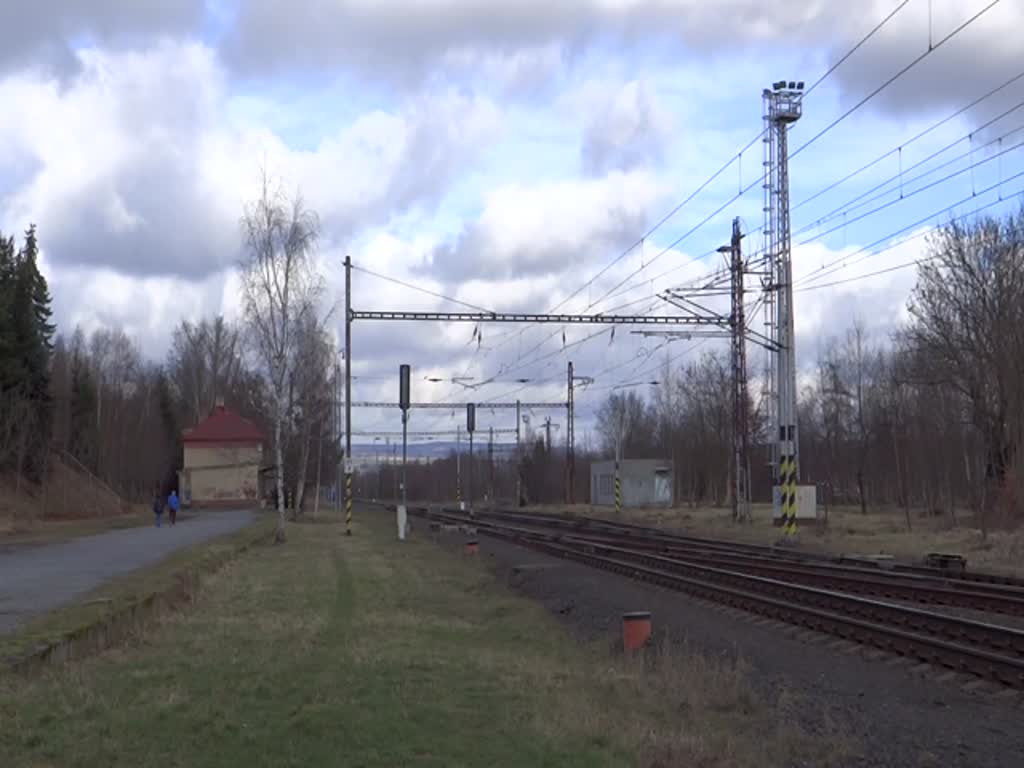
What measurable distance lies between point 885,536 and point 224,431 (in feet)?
205

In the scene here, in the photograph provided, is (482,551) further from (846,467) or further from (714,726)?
(846,467)

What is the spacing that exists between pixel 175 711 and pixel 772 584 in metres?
13.9

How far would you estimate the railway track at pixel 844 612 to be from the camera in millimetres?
13539

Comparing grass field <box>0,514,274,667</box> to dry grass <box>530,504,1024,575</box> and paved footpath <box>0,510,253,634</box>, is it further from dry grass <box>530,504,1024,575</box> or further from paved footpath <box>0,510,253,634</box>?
dry grass <box>530,504,1024,575</box>

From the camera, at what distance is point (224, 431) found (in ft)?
304

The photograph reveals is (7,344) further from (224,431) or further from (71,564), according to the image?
(71,564)

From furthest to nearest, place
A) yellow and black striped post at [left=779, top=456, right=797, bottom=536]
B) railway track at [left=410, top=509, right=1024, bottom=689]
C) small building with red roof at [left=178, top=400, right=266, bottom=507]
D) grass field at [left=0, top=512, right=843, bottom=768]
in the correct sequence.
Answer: small building with red roof at [left=178, top=400, right=266, bottom=507] → yellow and black striped post at [left=779, top=456, right=797, bottom=536] → railway track at [left=410, top=509, right=1024, bottom=689] → grass field at [left=0, top=512, right=843, bottom=768]

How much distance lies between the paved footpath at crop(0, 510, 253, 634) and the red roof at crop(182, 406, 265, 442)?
142 feet

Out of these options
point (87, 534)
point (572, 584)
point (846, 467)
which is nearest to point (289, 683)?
point (572, 584)

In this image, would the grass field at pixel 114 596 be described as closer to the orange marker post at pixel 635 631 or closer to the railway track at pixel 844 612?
the orange marker post at pixel 635 631

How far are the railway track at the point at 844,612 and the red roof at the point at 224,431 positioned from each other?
6330cm

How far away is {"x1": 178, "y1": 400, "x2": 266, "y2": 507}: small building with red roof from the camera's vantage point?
89.3 metres

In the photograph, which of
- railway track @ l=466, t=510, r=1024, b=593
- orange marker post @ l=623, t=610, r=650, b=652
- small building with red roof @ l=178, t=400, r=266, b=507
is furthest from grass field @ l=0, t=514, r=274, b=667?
small building with red roof @ l=178, t=400, r=266, b=507

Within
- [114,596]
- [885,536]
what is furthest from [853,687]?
[885,536]
